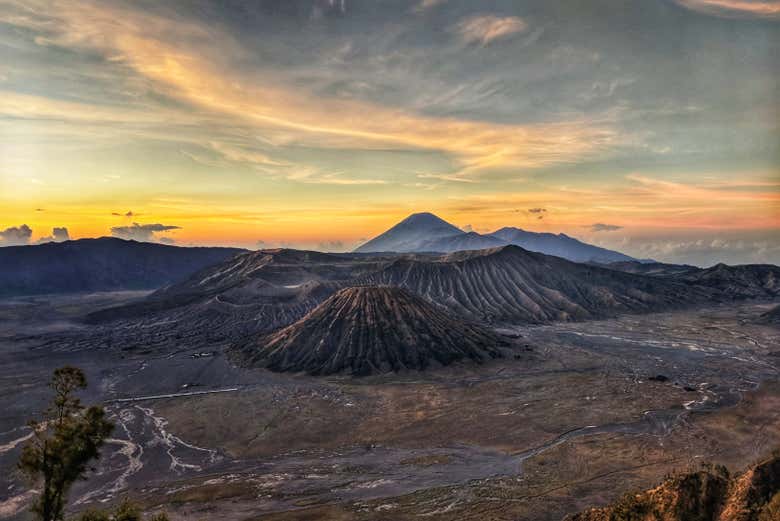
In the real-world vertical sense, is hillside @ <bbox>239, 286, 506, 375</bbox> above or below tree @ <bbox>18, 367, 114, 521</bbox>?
below

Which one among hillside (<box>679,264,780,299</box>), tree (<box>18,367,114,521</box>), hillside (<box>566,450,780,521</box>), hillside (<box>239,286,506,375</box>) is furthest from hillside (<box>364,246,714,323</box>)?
tree (<box>18,367,114,521</box>)

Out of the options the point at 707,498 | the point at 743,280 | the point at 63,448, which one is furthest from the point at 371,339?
the point at 743,280

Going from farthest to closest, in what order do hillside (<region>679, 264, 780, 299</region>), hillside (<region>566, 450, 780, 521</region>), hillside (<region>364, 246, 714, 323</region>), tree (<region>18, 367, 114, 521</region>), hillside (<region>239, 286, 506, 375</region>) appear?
1. hillside (<region>679, 264, 780, 299</region>)
2. hillside (<region>364, 246, 714, 323</region>)
3. hillside (<region>239, 286, 506, 375</region>)
4. hillside (<region>566, 450, 780, 521</region>)
5. tree (<region>18, 367, 114, 521</region>)

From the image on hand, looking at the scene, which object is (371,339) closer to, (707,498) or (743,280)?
(707,498)

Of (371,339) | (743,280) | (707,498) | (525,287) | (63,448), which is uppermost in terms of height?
(63,448)

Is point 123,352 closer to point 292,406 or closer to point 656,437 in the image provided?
point 292,406

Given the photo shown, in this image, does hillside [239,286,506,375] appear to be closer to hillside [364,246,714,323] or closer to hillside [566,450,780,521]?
hillside [364,246,714,323]

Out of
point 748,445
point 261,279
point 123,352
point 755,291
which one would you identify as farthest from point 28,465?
point 755,291

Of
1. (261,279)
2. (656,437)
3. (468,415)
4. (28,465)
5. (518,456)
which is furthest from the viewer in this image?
(261,279)

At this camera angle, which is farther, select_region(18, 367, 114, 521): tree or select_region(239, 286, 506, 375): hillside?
select_region(239, 286, 506, 375): hillside
